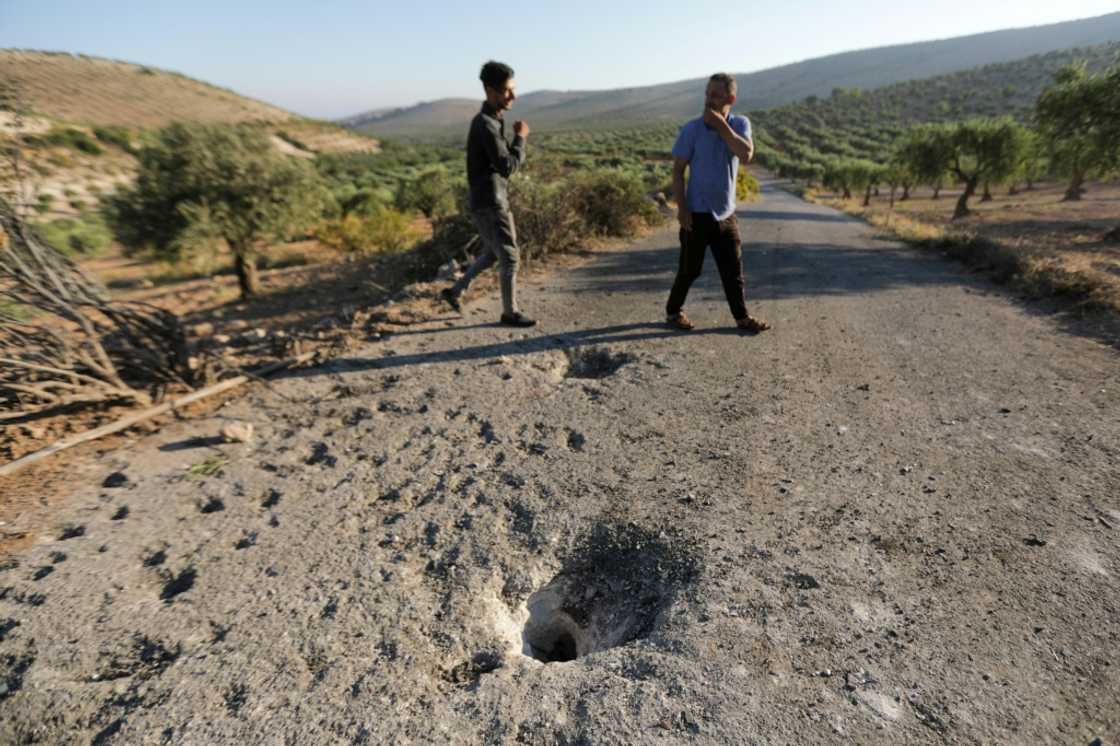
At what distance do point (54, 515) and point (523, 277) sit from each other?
4.78 meters

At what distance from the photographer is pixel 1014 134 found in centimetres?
2539

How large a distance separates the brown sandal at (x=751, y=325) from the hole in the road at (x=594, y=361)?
3.60 ft

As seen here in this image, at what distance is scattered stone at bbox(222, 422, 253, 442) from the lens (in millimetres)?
2791

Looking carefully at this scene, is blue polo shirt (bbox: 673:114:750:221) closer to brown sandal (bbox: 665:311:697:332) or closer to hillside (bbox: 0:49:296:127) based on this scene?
brown sandal (bbox: 665:311:697:332)

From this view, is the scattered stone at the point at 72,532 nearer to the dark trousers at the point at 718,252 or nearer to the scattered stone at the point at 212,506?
the scattered stone at the point at 212,506

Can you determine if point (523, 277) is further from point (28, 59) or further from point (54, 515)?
point (54, 515)

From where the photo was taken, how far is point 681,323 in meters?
4.26

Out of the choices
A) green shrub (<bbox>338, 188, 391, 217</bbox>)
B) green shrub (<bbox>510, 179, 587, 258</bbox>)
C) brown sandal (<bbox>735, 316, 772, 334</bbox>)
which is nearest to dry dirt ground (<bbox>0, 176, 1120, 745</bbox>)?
brown sandal (<bbox>735, 316, 772, 334</bbox>)

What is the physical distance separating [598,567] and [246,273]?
11185 mm

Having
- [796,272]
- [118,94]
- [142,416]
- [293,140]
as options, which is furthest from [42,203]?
[293,140]

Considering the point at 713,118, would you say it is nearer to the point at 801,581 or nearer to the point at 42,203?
the point at 801,581

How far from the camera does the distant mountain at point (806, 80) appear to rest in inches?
4953

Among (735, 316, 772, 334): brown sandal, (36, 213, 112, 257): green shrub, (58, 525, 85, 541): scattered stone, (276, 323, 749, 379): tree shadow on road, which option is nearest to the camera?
(58, 525, 85, 541): scattered stone

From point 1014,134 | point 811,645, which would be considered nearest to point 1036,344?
point 811,645
